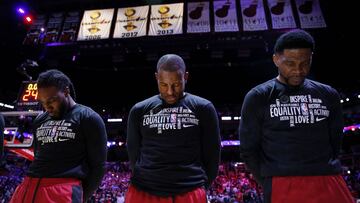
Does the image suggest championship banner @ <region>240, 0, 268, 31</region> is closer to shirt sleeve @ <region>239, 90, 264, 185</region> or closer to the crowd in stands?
the crowd in stands

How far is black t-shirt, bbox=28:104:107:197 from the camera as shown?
2.37 meters

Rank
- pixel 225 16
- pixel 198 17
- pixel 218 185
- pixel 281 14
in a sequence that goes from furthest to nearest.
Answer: pixel 218 185 → pixel 198 17 → pixel 225 16 → pixel 281 14

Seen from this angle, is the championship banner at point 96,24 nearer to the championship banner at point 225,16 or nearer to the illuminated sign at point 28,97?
the championship banner at point 225,16

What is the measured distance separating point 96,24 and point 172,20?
269cm

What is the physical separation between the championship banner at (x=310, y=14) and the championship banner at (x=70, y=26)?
24.5 ft

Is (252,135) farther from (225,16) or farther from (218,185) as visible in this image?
(218,185)

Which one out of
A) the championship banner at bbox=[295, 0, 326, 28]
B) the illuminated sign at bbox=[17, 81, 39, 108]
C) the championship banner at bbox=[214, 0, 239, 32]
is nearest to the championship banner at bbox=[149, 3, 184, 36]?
the championship banner at bbox=[214, 0, 239, 32]

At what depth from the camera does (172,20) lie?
11531mm

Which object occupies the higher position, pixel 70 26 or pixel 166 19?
pixel 70 26

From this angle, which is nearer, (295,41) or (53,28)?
(295,41)

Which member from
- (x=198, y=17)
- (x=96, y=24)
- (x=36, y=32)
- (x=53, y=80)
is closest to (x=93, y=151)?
(x=53, y=80)

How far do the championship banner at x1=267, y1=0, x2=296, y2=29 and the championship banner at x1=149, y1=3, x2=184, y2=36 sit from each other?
2.91 metres

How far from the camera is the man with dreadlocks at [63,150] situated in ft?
7.50

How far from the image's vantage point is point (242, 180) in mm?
18312
